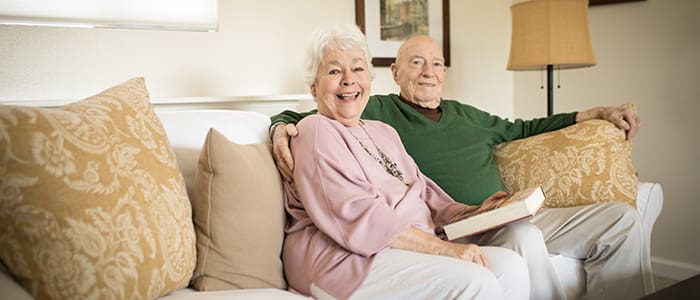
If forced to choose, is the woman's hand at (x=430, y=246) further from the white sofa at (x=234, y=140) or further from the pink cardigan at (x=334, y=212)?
the white sofa at (x=234, y=140)

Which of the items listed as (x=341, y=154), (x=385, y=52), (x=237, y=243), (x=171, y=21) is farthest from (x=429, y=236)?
(x=385, y=52)

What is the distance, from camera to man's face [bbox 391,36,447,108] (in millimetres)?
2389

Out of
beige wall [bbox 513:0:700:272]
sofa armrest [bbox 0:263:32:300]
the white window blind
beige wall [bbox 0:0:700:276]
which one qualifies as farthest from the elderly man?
beige wall [bbox 513:0:700:272]

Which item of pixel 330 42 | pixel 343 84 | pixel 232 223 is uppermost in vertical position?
pixel 330 42

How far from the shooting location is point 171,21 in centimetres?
204

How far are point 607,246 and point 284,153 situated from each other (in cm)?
109

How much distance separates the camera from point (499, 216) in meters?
1.59

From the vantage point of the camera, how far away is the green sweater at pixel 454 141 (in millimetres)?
2213

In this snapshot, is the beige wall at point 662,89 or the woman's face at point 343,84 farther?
the beige wall at point 662,89

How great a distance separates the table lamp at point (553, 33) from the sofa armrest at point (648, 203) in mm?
774

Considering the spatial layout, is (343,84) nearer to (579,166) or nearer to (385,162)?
(385,162)

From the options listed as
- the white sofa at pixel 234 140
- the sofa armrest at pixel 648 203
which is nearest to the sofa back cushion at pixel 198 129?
the white sofa at pixel 234 140

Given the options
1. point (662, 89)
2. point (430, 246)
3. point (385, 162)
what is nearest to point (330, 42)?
point (385, 162)

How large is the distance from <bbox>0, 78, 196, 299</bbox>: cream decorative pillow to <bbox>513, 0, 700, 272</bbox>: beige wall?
8.49 ft
